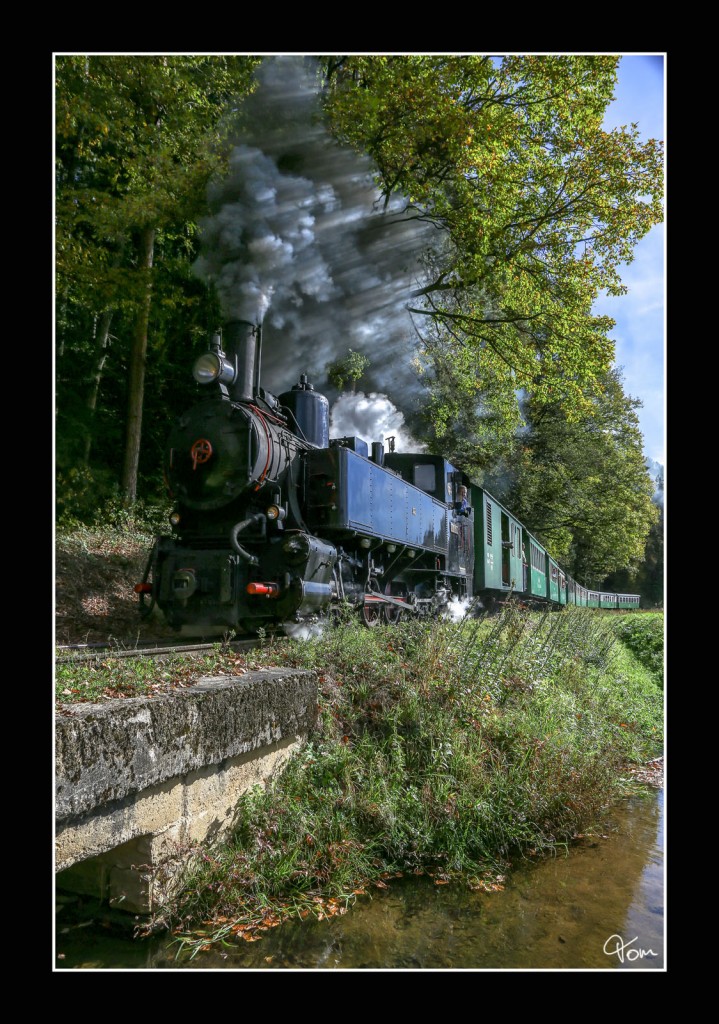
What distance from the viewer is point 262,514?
6648 mm

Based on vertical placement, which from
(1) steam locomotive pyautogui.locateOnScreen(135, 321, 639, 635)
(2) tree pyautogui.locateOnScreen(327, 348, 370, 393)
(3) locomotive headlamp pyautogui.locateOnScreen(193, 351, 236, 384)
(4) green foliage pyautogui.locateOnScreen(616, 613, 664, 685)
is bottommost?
(4) green foliage pyautogui.locateOnScreen(616, 613, 664, 685)

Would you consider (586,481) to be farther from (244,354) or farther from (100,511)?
(100,511)

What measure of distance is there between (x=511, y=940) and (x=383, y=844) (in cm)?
86

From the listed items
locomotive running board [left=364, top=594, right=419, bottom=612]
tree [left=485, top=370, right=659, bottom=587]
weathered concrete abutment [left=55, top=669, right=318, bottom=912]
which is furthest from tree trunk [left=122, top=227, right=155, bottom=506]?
weathered concrete abutment [left=55, top=669, right=318, bottom=912]

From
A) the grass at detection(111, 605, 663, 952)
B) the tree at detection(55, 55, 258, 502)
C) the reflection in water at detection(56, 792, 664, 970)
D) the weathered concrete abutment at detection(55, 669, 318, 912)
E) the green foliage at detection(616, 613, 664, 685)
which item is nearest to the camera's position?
the weathered concrete abutment at detection(55, 669, 318, 912)

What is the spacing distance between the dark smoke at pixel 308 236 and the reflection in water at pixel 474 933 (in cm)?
590

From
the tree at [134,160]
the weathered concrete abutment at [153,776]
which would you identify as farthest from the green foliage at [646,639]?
the tree at [134,160]

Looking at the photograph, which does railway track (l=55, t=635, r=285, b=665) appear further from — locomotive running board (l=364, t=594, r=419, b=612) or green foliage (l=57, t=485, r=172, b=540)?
green foliage (l=57, t=485, r=172, b=540)

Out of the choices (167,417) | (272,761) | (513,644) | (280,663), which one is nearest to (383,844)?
(272,761)

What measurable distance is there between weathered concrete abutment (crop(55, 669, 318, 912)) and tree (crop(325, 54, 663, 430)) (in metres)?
6.30

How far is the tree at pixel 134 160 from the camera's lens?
718 cm

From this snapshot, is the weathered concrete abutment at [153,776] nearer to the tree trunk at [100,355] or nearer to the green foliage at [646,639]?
the green foliage at [646,639]

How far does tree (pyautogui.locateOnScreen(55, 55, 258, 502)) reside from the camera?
718cm

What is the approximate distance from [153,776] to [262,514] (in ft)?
14.0
